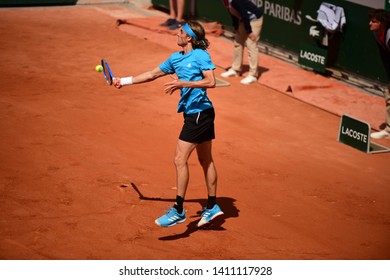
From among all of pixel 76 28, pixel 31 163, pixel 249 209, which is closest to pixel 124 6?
pixel 76 28

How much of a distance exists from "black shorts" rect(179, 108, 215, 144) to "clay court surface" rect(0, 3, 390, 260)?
1.12 m

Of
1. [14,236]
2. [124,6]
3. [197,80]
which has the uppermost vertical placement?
[197,80]

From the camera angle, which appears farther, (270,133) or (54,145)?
(270,133)

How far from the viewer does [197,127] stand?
867cm

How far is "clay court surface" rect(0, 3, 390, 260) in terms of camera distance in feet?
28.5

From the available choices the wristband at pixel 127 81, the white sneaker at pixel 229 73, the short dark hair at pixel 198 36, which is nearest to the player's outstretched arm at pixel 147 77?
the wristband at pixel 127 81

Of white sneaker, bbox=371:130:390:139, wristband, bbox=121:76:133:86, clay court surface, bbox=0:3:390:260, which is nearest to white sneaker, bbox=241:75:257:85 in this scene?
clay court surface, bbox=0:3:390:260

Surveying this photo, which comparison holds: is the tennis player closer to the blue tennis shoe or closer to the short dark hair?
the short dark hair

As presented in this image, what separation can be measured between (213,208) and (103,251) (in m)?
1.42

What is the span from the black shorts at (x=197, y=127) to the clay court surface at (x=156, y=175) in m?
1.12

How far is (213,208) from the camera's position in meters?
8.97

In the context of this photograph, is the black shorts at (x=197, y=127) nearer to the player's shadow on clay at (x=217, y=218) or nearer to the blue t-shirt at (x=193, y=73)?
the blue t-shirt at (x=193, y=73)

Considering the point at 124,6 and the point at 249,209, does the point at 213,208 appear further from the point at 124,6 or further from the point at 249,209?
the point at 124,6

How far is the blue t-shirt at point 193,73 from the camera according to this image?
870cm
